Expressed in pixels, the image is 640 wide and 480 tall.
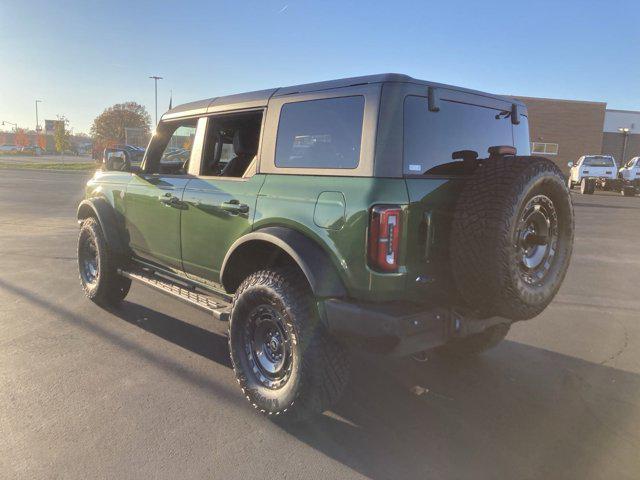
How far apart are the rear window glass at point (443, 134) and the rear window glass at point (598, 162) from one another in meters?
23.6

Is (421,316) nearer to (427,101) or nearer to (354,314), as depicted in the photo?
(354,314)

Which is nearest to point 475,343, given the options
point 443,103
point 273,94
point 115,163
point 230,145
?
point 443,103

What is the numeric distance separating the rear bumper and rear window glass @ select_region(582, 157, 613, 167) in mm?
24528

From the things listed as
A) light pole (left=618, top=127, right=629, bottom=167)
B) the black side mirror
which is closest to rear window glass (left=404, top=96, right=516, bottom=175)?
the black side mirror

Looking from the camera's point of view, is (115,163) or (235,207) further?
(115,163)

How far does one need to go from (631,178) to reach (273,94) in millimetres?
24842

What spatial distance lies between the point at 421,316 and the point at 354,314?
366 mm

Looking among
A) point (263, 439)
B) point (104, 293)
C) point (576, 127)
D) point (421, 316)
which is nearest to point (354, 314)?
point (421, 316)

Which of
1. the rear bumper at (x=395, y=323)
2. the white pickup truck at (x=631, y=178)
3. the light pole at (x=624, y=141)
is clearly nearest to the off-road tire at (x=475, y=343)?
the rear bumper at (x=395, y=323)

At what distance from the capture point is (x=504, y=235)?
102 inches

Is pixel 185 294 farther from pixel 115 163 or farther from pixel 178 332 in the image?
pixel 115 163

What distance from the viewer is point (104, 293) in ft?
16.6

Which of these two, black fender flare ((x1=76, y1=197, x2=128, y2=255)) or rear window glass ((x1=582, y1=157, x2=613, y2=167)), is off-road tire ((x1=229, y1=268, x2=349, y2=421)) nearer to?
black fender flare ((x1=76, y1=197, x2=128, y2=255))

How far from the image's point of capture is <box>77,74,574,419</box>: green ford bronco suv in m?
2.66
